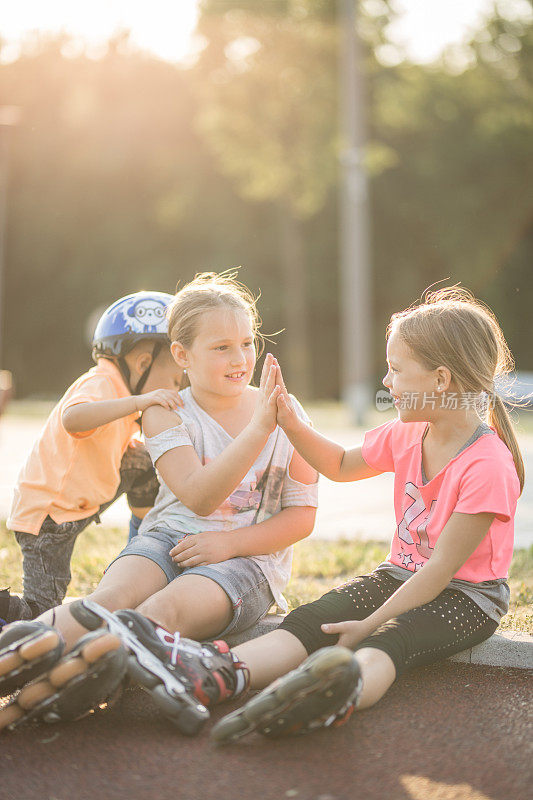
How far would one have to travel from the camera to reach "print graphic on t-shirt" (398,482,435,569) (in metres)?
3.38

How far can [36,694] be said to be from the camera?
2668 mm

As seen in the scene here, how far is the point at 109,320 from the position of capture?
13.6ft

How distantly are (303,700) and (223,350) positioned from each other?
146 centimetres

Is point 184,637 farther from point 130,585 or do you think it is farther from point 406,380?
point 406,380

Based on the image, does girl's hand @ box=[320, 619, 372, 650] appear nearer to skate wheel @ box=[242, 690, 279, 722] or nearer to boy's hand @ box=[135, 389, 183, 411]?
skate wheel @ box=[242, 690, 279, 722]

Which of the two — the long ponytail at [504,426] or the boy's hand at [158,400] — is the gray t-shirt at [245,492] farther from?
the long ponytail at [504,426]

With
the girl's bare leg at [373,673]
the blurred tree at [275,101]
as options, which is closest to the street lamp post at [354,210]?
the blurred tree at [275,101]

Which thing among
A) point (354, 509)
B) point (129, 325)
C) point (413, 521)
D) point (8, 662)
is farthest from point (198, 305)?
point (354, 509)

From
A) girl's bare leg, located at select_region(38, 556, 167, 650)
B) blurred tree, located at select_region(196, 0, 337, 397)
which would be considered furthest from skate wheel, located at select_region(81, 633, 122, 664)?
blurred tree, located at select_region(196, 0, 337, 397)

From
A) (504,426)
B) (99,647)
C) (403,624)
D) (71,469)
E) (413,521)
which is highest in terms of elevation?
(504,426)

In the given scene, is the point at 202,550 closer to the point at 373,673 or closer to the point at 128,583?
the point at 128,583

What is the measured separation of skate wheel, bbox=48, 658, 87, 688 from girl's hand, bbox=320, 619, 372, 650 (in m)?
0.87

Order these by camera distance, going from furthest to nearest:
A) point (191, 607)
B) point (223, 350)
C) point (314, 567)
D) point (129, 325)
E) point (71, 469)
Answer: point (314, 567) < point (129, 325) < point (71, 469) < point (223, 350) < point (191, 607)

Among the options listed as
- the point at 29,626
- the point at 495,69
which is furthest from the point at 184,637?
the point at 495,69
